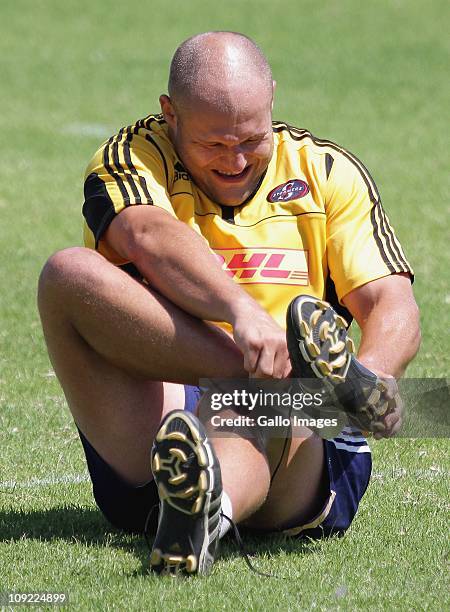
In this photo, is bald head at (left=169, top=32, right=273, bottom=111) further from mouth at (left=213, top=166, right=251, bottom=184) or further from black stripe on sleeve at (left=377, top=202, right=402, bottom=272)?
black stripe on sleeve at (left=377, top=202, right=402, bottom=272)

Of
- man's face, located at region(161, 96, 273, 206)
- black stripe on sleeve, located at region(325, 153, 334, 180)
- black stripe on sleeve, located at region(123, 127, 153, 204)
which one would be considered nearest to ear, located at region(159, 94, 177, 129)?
man's face, located at region(161, 96, 273, 206)

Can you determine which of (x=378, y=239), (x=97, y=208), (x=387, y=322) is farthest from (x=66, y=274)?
(x=378, y=239)

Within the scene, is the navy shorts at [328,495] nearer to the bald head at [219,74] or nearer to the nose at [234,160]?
the nose at [234,160]

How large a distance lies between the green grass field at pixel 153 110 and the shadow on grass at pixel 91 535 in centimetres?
1

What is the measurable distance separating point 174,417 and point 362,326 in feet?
3.10

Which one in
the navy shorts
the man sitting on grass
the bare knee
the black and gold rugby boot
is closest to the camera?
the black and gold rugby boot

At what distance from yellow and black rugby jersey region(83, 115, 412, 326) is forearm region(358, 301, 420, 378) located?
164mm

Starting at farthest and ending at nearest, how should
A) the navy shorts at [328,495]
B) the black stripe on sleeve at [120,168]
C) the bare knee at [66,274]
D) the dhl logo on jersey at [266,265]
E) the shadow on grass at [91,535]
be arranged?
the dhl logo on jersey at [266,265], the black stripe on sleeve at [120,168], the navy shorts at [328,495], the shadow on grass at [91,535], the bare knee at [66,274]

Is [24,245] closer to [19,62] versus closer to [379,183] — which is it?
[379,183]

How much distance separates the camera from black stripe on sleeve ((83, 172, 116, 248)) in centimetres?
427

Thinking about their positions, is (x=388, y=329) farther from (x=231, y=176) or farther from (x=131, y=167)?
(x=131, y=167)

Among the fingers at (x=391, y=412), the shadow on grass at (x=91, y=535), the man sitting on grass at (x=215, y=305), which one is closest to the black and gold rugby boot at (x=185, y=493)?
the man sitting on grass at (x=215, y=305)

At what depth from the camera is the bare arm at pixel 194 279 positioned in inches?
147

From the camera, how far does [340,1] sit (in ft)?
71.7
